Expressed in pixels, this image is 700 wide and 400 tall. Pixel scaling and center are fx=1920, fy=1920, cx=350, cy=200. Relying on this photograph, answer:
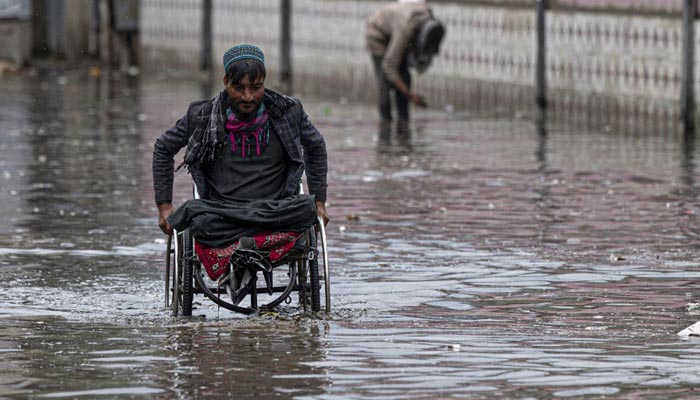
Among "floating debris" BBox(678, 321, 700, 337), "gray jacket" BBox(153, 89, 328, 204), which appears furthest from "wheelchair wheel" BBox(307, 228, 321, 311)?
"floating debris" BBox(678, 321, 700, 337)

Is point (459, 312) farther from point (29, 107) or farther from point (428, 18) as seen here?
point (29, 107)

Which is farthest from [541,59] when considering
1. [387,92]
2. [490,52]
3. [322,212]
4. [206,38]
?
[322,212]

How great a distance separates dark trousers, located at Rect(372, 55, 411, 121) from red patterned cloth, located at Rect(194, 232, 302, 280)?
12327mm

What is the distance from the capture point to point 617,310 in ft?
30.3

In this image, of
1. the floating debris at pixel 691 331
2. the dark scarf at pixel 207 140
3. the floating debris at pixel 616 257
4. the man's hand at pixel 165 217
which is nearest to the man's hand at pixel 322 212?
the dark scarf at pixel 207 140

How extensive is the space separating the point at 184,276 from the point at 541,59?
1449 centimetres

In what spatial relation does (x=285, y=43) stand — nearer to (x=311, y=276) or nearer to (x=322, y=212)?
(x=322, y=212)

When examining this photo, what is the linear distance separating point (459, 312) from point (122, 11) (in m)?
24.9

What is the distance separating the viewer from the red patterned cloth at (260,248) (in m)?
8.79

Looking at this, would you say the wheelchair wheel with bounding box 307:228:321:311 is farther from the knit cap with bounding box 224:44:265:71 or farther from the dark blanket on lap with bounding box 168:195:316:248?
the knit cap with bounding box 224:44:265:71

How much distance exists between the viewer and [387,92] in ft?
71.3

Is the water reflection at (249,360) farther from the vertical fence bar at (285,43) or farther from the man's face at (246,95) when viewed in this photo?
the vertical fence bar at (285,43)

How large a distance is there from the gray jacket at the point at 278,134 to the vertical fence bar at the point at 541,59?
13.8 metres

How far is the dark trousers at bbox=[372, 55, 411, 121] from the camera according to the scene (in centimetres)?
2123
